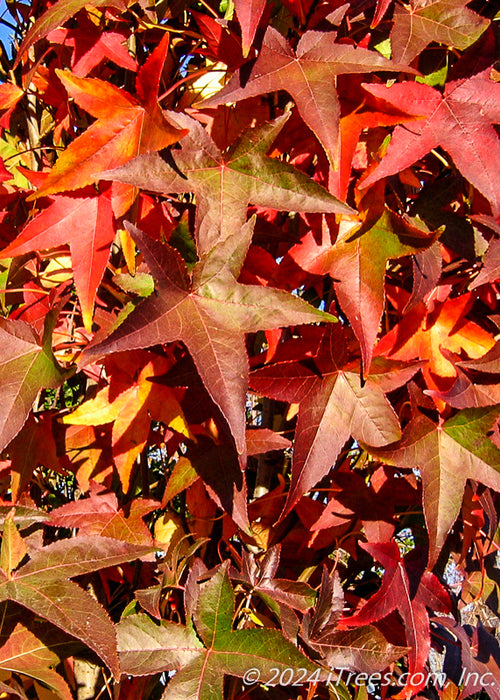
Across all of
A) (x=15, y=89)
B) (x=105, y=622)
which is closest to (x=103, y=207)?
(x=15, y=89)

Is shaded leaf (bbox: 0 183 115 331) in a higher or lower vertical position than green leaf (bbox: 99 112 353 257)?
lower

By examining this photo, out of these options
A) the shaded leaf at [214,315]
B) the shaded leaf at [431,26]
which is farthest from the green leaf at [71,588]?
the shaded leaf at [431,26]

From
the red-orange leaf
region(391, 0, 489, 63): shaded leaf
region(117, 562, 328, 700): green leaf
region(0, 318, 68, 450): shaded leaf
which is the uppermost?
region(391, 0, 489, 63): shaded leaf

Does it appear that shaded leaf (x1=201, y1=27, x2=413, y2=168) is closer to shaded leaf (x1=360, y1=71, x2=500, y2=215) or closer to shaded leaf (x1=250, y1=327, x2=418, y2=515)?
shaded leaf (x1=360, y1=71, x2=500, y2=215)

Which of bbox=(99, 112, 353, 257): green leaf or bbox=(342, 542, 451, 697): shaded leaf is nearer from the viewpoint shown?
bbox=(99, 112, 353, 257): green leaf

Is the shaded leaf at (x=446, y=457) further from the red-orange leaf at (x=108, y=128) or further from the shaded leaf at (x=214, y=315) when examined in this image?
the red-orange leaf at (x=108, y=128)

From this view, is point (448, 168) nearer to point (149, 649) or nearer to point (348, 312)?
point (348, 312)

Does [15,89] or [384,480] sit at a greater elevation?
[15,89]

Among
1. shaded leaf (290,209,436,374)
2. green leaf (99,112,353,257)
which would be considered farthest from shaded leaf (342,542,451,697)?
green leaf (99,112,353,257)

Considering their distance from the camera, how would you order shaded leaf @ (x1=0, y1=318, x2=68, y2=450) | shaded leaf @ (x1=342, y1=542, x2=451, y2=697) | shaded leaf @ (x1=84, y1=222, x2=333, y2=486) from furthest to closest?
shaded leaf @ (x1=342, y1=542, x2=451, y2=697) → shaded leaf @ (x1=0, y1=318, x2=68, y2=450) → shaded leaf @ (x1=84, y1=222, x2=333, y2=486)
